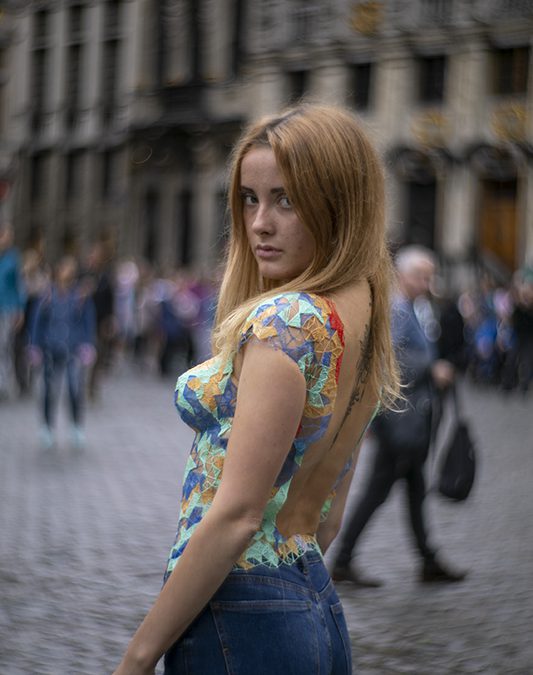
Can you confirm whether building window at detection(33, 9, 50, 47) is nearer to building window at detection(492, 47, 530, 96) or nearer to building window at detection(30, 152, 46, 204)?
building window at detection(30, 152, 46, 204)

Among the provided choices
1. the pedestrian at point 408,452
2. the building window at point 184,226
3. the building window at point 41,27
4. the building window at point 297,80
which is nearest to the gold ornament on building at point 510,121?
the building window at point 297,80

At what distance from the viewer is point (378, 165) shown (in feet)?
6.86

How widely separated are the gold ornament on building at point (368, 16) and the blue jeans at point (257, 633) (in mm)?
31782

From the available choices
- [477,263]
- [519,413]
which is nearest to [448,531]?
[519,413]

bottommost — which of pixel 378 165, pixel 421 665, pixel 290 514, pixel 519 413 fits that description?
pixel 519 413

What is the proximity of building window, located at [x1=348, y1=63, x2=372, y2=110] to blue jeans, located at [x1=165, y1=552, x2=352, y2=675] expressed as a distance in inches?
1244

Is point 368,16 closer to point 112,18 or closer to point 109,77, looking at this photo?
point 112,18

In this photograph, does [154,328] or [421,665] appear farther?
[154,328]

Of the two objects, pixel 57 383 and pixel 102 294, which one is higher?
pixel 102 294

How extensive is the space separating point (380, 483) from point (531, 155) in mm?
24101

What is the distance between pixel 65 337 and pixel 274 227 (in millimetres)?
9934

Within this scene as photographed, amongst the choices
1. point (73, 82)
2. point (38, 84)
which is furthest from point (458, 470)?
point (38, 84)

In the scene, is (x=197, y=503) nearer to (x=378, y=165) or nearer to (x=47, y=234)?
(x=378, y=165)

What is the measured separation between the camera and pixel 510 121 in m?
29.9
